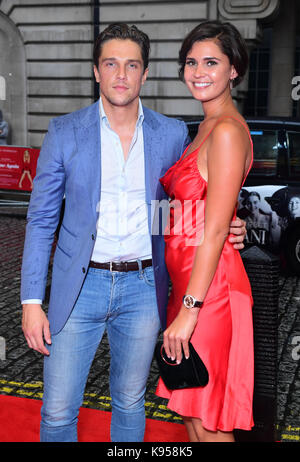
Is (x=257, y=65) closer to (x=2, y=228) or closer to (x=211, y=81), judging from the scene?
(x=2, y=228)

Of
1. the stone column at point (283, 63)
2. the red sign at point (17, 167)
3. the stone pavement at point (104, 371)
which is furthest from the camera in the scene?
the stone column at point (283, 63)

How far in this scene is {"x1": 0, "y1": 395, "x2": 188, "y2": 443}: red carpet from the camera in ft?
10.8

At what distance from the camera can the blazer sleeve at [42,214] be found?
7.66ft

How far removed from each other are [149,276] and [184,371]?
0.47m

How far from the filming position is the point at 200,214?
7.02 ft

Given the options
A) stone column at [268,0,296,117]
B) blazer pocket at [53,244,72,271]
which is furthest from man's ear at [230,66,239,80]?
stone column at [268,0,296,117]

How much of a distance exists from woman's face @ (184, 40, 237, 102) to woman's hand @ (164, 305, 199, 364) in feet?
2.72

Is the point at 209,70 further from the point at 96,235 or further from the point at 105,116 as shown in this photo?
the point at 96,235

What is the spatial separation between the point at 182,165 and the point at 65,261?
2.10ft

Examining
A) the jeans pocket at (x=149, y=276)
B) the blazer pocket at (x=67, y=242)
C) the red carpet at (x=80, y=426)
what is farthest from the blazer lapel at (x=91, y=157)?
the red carpet at (x=80, y=426)

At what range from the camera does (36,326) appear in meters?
2.33

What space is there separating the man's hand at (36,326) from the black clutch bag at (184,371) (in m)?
0.49

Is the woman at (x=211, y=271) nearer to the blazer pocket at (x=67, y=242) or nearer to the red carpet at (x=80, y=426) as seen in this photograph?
the blazer pocket at (x=67, y=242)

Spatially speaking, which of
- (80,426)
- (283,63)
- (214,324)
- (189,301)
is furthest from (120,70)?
(283,63)
